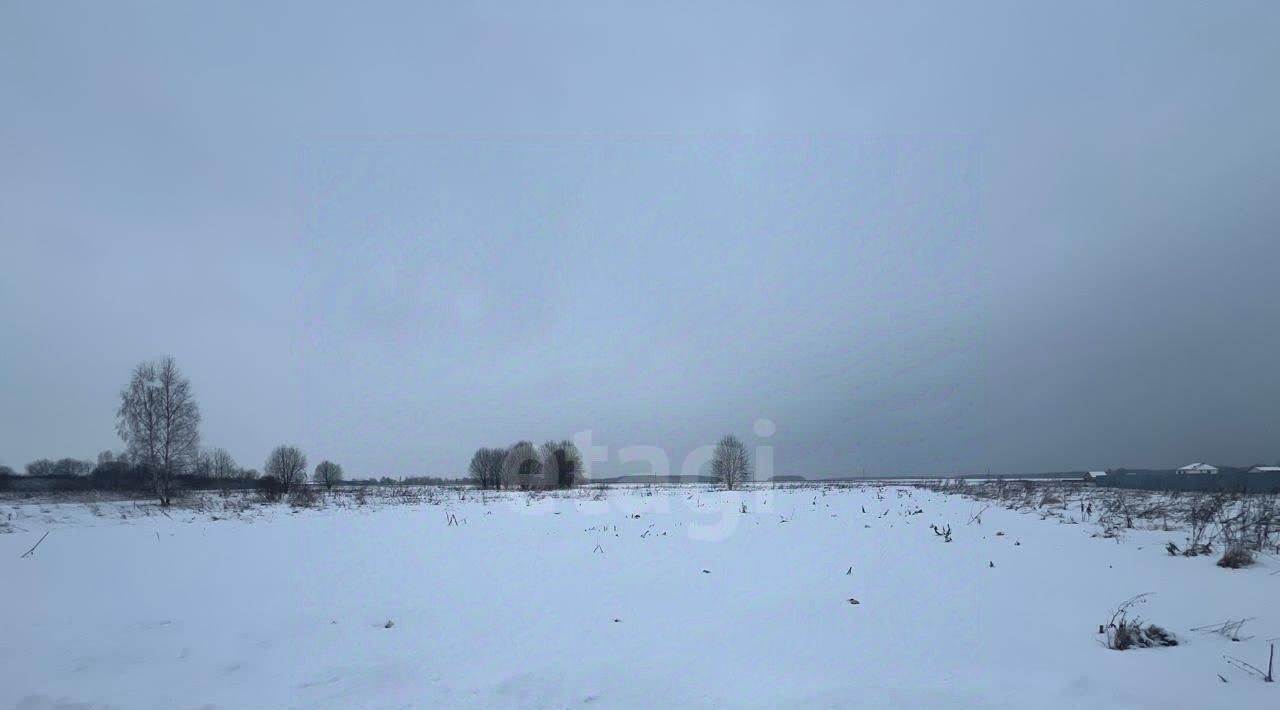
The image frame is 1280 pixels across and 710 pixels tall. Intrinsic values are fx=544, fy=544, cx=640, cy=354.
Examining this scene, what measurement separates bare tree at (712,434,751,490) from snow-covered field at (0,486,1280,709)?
60134 millimetres

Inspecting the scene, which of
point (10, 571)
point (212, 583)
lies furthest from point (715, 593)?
point (10, 571)

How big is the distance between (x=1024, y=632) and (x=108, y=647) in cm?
731

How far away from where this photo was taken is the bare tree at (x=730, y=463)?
224 feet

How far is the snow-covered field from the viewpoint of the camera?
136 inches

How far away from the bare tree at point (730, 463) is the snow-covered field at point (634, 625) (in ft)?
197

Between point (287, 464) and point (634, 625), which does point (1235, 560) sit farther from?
point (287, 464)

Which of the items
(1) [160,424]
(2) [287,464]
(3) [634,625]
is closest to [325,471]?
(2) [287,464]

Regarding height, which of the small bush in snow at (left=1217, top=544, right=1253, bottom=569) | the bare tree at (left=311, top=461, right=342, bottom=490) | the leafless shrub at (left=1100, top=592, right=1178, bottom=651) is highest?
the leafless shrub at (left=1100, top=592, right=1178, bottom=651)

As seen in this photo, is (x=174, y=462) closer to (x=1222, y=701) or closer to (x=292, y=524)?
(x=292, y=524)

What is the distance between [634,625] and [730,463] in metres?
64.3

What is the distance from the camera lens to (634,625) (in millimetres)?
4855

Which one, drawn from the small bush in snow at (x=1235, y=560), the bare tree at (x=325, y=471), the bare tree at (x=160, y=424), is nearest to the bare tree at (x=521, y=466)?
the bare tree at (x=325, y=471)

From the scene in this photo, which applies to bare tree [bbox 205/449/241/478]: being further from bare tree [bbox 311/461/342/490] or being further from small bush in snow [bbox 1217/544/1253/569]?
small bush in snow [bbox 1217/544/1253/569]

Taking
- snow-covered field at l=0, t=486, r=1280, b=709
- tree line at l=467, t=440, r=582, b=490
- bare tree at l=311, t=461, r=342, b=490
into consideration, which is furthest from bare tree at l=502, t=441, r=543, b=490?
snow-covered field at l=0, t=486, r=1280, b=709
